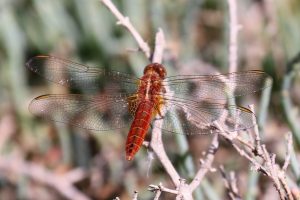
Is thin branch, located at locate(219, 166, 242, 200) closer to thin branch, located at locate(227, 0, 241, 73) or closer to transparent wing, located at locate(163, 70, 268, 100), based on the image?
transparent wing, located at locate(163, 70, 268, 100)

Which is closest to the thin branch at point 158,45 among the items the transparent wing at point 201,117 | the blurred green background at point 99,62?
the transparent wing at point 201,117

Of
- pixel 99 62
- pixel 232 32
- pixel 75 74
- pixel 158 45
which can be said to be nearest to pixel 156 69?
pixel 158 45

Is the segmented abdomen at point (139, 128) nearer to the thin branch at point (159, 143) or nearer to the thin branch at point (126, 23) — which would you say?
the thin branch at point (159, 143)

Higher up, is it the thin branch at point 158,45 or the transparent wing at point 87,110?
the thin branch at point 158,45

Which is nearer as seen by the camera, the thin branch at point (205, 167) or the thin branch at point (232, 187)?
the thin branch at point (205, 167)

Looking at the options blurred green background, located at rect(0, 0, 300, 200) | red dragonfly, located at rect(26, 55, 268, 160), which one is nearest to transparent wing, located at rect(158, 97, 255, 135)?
red dragonfly, located at rect(26, 55, 268, 160)

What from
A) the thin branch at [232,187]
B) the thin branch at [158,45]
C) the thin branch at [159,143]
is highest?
the thin branch at [158,45]
